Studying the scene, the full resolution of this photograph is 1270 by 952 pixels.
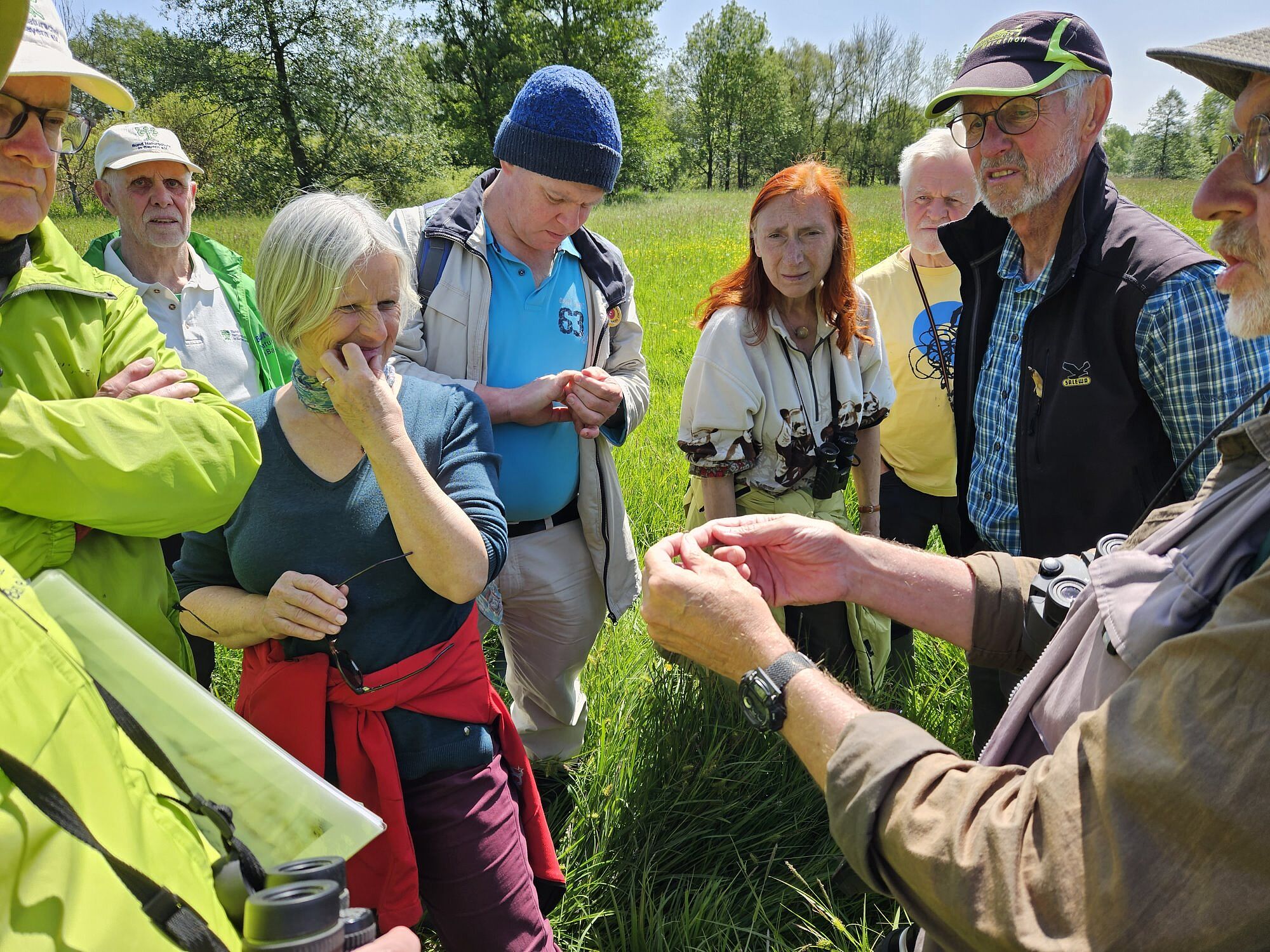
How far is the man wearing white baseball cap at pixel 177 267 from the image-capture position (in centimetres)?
347

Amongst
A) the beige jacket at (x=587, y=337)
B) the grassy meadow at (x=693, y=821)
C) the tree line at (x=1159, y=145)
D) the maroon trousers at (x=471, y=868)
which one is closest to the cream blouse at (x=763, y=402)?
the beige jacket at (x=587, y=337)

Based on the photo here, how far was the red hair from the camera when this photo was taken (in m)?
3.16

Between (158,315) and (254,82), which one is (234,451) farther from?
(254,82)

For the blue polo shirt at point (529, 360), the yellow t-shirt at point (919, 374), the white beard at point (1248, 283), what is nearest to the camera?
the white beard at point (1248, 283)

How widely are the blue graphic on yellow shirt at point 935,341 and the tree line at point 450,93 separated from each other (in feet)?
3.02

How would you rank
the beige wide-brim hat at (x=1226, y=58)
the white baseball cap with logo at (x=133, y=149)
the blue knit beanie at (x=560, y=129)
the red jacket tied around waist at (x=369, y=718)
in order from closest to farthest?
1. the beige wide-brim hat at (x=1226, y=58)
2. the red jacket tied around waist at (x=369, y=718)
3. the blue knit beanie at (x=560, y=129)
4. the white baseball cap with logo at (x=133, y=149)

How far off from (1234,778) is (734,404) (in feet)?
7.36

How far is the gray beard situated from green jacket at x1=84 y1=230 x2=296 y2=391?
2.90 meters

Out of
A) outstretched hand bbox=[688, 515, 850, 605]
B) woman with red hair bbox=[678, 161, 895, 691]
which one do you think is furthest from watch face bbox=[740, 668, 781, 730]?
woman with red hair bbox=[678, 161, 895, 691]

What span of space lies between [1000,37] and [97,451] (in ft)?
8.94

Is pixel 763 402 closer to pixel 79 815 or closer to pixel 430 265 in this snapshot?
pixel 430 265

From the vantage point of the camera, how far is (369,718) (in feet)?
6.00

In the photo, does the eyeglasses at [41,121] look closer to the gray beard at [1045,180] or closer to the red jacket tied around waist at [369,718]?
the red jacket tied around waist at [369,718]

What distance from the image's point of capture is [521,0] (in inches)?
1467
